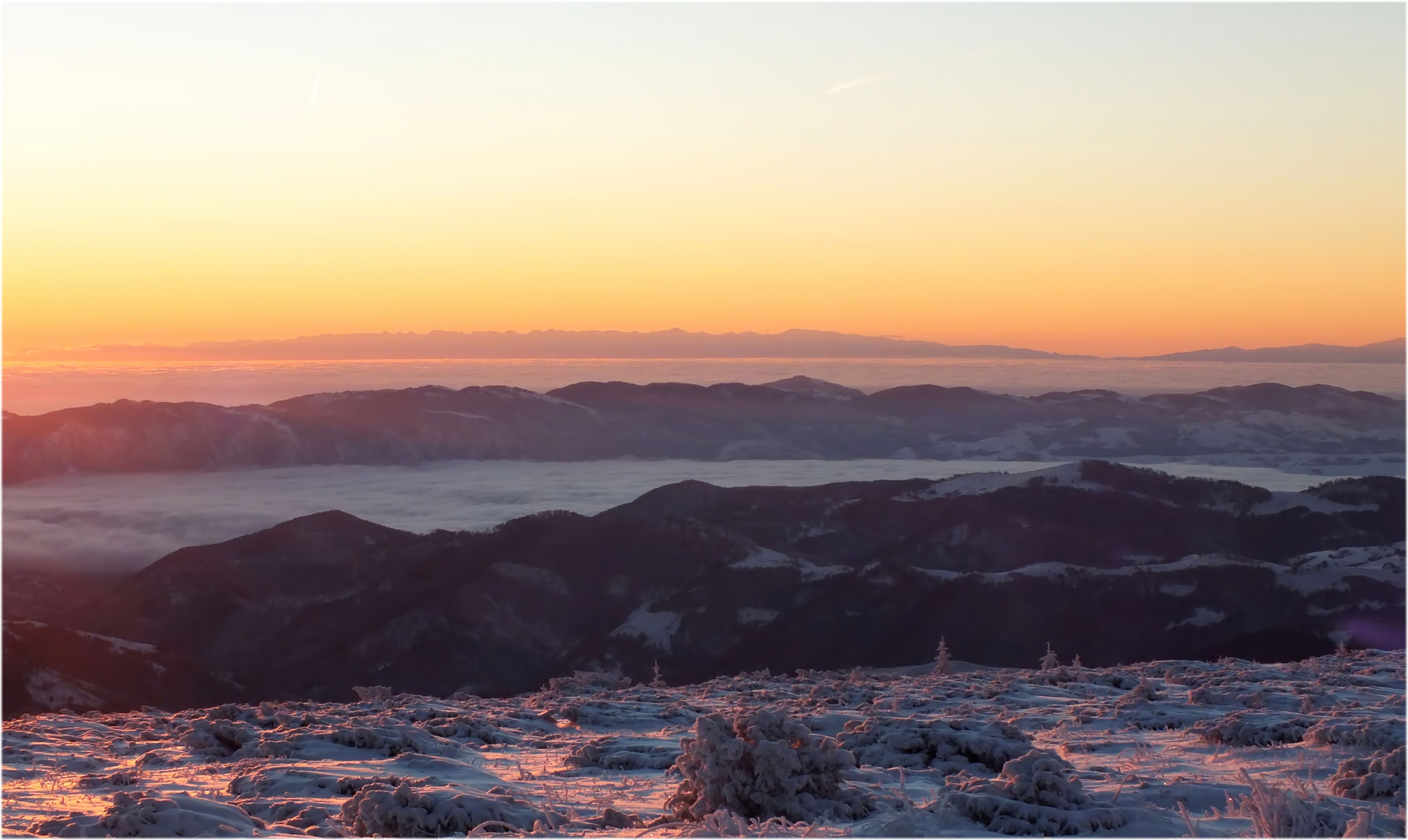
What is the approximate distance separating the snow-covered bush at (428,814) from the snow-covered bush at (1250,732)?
22.8 feet

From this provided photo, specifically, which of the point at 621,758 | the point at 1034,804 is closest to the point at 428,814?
the point at 621,758

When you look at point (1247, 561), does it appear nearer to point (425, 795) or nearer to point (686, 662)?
point (686, 662)

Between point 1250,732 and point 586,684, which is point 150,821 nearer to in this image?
point 1250,732

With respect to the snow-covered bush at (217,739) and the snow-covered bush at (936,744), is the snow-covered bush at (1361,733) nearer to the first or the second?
the snow-covered bush at (936,744)

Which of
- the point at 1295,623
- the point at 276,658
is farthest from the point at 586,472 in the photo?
the point at 1295,623

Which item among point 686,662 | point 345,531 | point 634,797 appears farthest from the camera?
point 345,531

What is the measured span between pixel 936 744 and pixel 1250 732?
3.28m

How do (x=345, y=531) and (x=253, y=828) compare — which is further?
Answer: (x=345, y=531)

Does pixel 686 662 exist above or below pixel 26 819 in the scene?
below

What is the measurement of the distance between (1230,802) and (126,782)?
9379 mm

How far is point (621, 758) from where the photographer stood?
10.6 metres

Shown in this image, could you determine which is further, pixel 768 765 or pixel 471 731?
pixel 471 731

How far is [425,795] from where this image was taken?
8227 millimetres

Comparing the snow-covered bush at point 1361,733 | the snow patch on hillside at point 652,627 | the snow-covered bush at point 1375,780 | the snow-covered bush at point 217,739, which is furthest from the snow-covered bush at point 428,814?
the snow patch on hillside at point 652,627
